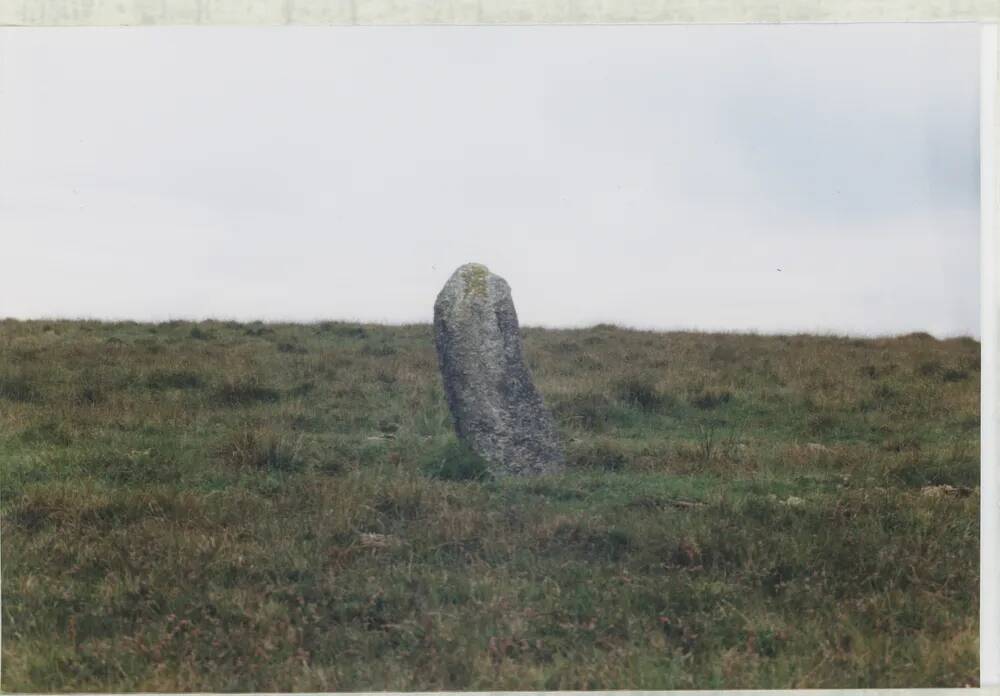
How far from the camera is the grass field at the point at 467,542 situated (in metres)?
7.24

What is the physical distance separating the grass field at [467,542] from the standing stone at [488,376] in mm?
388

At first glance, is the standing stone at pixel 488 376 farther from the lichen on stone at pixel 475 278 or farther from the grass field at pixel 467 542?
the grass field at pixel 467 542

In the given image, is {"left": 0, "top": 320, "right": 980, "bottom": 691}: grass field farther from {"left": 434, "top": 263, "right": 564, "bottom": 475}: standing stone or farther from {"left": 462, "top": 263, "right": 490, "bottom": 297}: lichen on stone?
{"left": 462, "top": 263, "right": 490, "bottom": 297}: lichen on stone

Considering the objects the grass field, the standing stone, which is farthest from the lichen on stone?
the grass field

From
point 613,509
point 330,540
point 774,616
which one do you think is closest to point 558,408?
point 613,509

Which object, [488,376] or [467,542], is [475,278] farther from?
[467,542]

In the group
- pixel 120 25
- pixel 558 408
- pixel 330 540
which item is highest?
pixel 120 25

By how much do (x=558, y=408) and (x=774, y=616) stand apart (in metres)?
6.46

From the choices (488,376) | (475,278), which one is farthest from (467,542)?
(475,278)

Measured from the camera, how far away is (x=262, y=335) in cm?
2016

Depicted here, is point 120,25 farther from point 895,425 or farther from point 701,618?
point 895,425

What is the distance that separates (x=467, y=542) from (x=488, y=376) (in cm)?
257

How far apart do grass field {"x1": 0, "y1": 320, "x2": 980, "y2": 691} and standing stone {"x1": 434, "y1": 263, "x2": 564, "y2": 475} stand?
0.39 m

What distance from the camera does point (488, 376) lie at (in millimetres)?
10883
